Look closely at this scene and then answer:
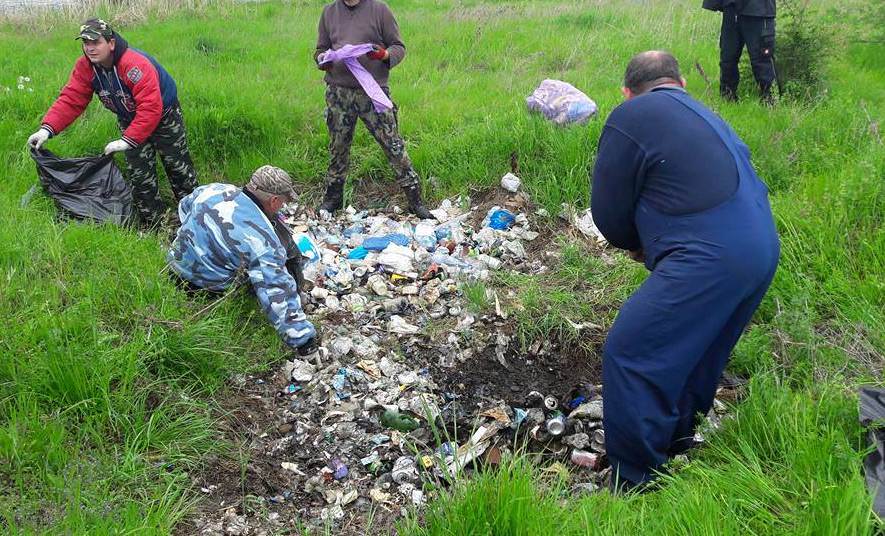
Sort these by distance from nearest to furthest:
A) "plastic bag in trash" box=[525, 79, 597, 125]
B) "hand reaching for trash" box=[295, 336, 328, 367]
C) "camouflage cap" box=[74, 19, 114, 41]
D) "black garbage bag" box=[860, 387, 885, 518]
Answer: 1. "black garbage bag" box=[860, 387, 885, 518]
2. "hand reaching for trash" box=[295, 336, 328, 367]
3. "camouflage cap" box=[74, 19, 114, 41]
4. "plastic bag in trash" box=[525, 79, 597, 125]

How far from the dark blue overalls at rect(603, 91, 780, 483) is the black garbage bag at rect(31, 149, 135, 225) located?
4162 millimetres

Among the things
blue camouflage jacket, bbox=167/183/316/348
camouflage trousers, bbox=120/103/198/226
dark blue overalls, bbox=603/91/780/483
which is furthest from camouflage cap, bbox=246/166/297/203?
dark blue overalls, bbox=603/91/780/483

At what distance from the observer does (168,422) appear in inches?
136

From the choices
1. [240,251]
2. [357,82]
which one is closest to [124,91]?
[357,82]

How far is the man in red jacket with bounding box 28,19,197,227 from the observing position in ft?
17.0

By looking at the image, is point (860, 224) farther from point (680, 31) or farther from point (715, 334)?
point (680, 31)

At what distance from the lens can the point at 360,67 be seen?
5.70 meters

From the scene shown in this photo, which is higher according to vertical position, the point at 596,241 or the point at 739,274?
the point at 739,274

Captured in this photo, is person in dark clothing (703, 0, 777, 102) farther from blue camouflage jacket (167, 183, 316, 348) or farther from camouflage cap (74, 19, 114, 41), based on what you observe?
camouflage cap (74, 19, 114, 41)

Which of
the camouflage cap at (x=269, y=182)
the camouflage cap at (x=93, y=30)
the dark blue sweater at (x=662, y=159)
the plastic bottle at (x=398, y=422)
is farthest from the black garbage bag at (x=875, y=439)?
the camouflage cap at (x=93, y=30)

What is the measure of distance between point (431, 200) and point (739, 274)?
3960mm

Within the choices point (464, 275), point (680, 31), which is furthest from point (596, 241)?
point (680, 31)

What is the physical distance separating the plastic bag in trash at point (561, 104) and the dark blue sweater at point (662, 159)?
3.42 metres

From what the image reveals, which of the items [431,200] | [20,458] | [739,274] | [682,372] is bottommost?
[431,200]
